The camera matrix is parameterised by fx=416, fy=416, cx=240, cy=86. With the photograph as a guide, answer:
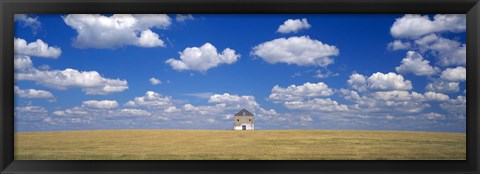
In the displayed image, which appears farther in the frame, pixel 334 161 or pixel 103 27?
pixel 103 27

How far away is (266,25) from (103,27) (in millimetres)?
1040

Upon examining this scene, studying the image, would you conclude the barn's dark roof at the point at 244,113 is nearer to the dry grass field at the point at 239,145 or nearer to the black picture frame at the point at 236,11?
the dry grass field at the point at 239,145

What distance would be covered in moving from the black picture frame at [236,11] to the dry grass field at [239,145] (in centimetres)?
12

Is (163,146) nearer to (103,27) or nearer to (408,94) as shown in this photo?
(103,27)

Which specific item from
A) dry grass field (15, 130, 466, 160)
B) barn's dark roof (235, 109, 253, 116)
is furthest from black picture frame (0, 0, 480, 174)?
barn's dark roof (235, 109, 253, 116)

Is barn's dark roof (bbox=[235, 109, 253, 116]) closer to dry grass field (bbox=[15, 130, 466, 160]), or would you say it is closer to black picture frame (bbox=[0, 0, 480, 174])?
dry grass field (bbox=[15, 130, 466, 160])

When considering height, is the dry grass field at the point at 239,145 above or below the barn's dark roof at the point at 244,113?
below

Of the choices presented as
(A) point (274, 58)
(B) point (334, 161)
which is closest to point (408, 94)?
(B) point (334, 161)

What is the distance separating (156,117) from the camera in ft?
9.18

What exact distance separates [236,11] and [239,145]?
930 mm

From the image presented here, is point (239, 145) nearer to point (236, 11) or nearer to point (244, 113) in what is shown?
point (244, 113)

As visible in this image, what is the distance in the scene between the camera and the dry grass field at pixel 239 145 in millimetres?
2551

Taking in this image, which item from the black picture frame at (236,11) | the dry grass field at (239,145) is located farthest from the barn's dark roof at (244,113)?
the black picture frame at (236,11)

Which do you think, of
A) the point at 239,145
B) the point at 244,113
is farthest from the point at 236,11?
the point at 239,145
